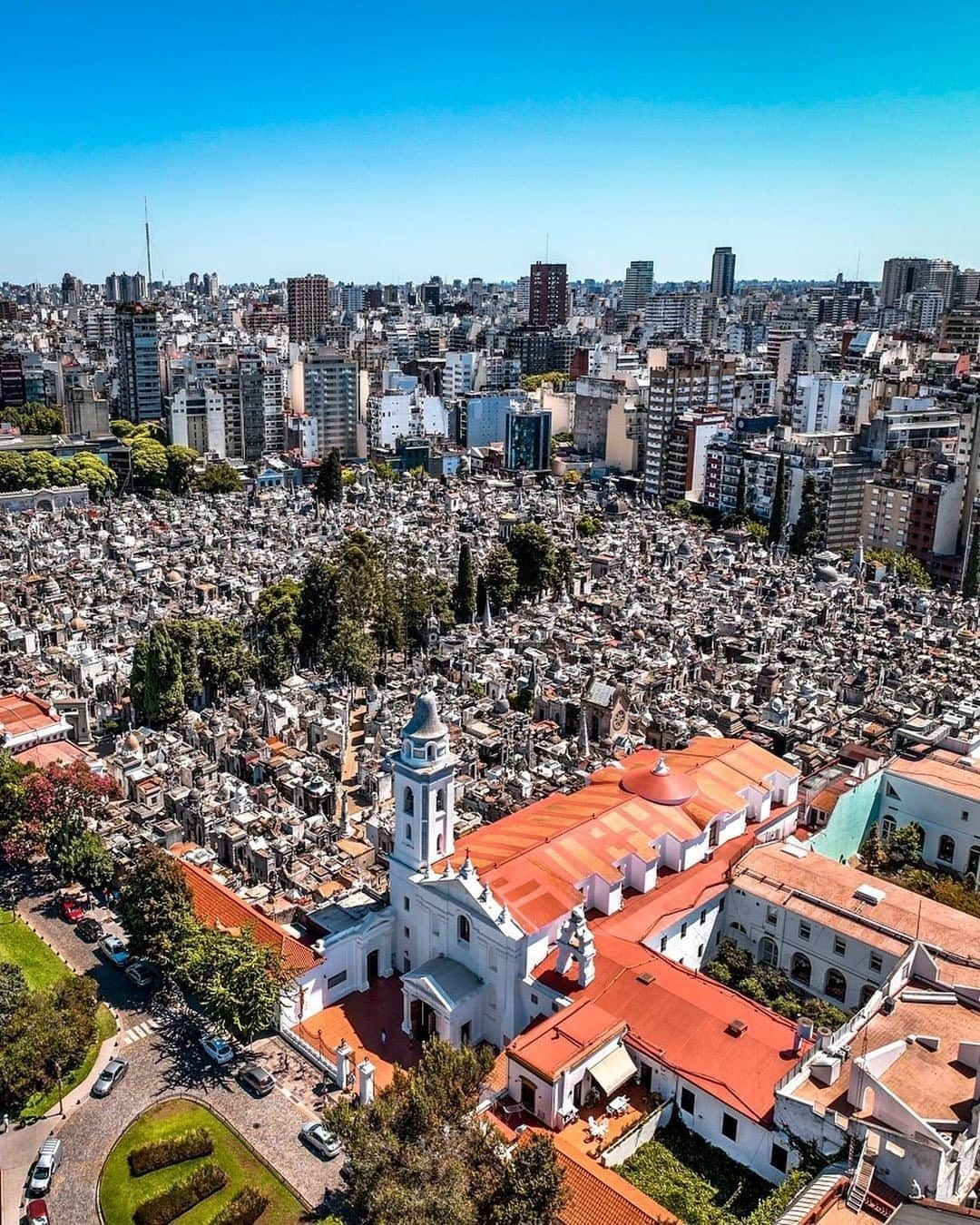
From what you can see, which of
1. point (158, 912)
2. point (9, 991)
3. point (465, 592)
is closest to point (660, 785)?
point (158, 912)

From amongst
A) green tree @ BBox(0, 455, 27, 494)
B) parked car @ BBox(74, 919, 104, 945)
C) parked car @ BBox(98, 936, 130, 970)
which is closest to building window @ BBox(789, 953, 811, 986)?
parked car @ BBox(98, 936, 130, 970)

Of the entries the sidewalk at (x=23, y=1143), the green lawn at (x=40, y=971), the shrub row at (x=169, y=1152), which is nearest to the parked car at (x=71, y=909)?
the green lawn at (x=40, y=971)

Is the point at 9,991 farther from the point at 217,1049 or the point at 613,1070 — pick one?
the point at 613,1070

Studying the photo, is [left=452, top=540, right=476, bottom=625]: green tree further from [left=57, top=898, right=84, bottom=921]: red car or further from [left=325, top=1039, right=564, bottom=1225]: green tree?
[left=325, top=1039, right=564, bottom=1225]: green tree

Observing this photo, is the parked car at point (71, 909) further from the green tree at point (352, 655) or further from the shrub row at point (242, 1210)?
the green tree at point (352, 655)

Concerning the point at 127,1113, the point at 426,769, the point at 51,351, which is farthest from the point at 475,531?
the point at 51,351

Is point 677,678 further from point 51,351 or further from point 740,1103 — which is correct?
point 51,351
